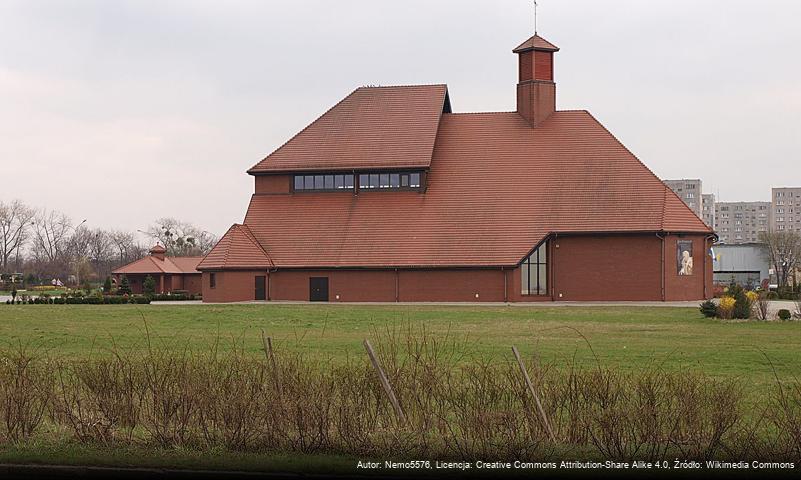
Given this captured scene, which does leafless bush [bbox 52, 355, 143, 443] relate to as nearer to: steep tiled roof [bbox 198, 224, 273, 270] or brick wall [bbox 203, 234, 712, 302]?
brick wall [bbox 203, 234, 712, 302]

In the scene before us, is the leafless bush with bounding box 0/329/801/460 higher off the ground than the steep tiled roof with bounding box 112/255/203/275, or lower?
lower

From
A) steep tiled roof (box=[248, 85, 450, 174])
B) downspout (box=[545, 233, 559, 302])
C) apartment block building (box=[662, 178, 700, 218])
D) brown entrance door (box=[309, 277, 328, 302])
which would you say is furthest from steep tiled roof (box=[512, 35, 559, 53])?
apartment block building (box=[662, 178, 700, 218])

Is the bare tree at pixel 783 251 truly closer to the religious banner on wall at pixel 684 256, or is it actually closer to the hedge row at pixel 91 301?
the religious banner on wall at pixel 684 256

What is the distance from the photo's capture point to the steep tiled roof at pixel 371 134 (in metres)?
56.0

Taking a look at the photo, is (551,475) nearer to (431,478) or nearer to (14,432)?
(431,478)

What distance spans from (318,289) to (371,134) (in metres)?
10.3

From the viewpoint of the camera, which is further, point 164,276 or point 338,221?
point 164,276

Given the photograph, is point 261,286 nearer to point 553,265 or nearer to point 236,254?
point 236,254

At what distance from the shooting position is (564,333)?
93.2 feet

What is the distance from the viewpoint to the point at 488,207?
53969 mm

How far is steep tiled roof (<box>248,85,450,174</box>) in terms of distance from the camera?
56.0 m

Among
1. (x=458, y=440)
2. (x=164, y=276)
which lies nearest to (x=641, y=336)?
(x=458, y=440)

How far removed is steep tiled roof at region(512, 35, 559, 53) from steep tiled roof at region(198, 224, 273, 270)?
1973cm

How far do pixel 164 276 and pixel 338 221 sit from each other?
2410cm
